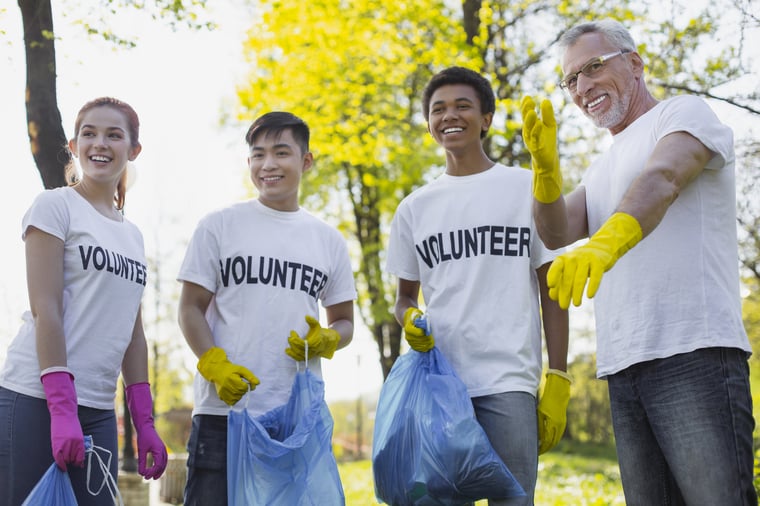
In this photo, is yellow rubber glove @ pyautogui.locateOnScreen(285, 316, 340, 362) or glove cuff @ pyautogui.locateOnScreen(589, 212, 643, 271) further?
yellow rubber glove @ pyautogui.locateOnScreen(285, 316, 340, 362)

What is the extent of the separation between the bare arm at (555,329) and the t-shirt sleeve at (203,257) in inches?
51.6

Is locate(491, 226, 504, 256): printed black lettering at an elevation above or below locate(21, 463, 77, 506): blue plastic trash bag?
above

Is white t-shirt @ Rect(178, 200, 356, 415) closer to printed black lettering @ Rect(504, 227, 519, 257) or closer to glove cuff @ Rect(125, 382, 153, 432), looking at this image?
glove cuff @ Rect(125, 382, 153, 432)

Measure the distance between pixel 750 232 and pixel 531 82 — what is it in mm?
3968

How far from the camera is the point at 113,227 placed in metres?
2.76

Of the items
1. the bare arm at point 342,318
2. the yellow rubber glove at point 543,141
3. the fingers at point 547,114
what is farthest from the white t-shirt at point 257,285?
the fingers at point 547,114

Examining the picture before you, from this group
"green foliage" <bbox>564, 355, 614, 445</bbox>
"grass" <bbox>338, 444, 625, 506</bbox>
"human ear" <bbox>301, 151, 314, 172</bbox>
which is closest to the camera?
"human ear" <bbox>301, 151, 314, 172</bbox>

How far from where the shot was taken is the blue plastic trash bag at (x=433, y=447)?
246cm

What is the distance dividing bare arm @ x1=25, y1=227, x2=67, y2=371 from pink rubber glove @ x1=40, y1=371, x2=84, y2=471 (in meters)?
0.06

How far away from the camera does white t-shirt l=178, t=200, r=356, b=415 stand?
2887 millimetres

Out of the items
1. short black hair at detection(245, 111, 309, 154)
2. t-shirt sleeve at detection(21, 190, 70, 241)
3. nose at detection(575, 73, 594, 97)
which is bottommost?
t-shirt sleeve at detection(21, 190, 70, 241)

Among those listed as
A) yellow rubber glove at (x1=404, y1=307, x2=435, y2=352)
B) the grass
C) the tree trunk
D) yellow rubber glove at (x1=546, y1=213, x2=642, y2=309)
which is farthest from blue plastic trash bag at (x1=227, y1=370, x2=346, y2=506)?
the grass

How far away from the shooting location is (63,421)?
2.36 meters

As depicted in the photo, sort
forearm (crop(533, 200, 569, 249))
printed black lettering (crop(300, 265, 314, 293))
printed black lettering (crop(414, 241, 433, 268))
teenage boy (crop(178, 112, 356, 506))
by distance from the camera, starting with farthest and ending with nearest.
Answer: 1. printed black lettering (crop(300, 265, 314, 293))
2. printed black lettering (crop(414, 241, 433, 268))
3. teenage boy (crop(178, 112, 356, 506))
4. forearm (crop(533, 200, 569, 249))
